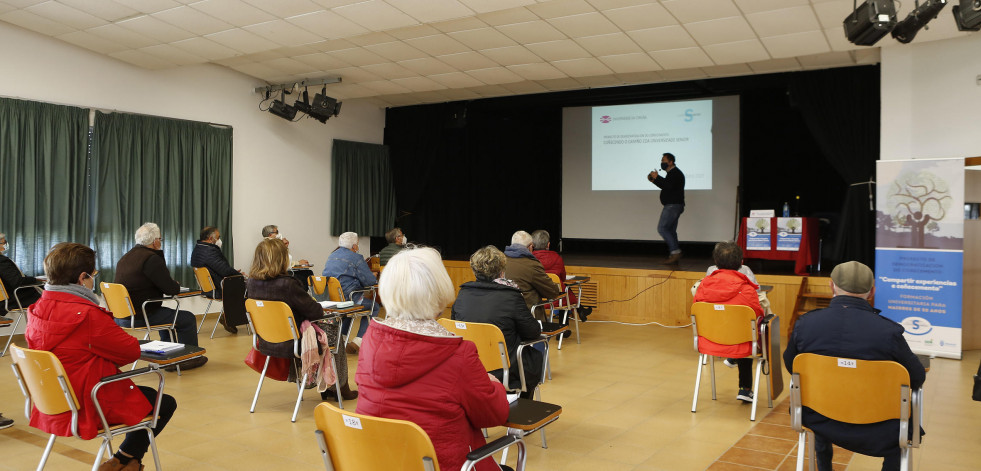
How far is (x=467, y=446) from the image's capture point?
6.53ft

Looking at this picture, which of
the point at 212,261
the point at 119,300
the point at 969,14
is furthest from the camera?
the point at 212,261

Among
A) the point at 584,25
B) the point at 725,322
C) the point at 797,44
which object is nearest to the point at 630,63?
the point at 584,25

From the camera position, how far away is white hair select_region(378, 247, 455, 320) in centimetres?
202

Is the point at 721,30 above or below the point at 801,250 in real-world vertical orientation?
above

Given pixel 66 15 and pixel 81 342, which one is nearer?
pixel 81 342

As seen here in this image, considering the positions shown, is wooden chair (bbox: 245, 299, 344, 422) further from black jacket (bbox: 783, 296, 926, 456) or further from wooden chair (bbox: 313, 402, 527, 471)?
black jacket (bbox: 783, 296, 926, 456)

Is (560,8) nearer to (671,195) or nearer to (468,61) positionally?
(468,61)

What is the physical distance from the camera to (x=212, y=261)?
282 inches

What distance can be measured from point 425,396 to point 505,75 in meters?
6.85

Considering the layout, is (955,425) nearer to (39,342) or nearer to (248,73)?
(39,342)

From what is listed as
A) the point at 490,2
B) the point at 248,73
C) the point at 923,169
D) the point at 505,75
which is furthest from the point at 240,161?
the point at 923,169

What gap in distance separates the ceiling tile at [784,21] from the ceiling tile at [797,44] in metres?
0.14

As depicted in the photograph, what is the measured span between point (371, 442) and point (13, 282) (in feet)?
18.4

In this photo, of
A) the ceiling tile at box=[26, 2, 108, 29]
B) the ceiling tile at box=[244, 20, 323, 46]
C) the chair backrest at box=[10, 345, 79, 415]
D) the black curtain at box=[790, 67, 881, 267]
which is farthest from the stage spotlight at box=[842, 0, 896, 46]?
the ceiling tile at box=[26, 2, 108, 29]
